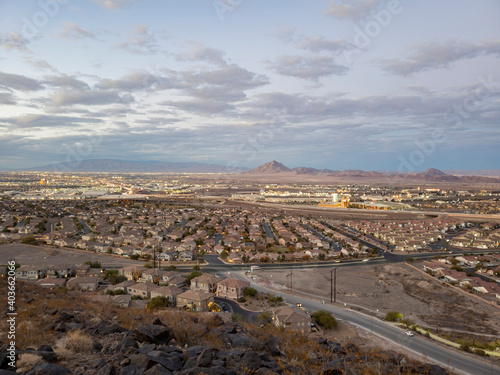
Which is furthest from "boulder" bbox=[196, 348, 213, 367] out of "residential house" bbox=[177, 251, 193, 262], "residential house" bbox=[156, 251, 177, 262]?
"residential house" bbox=[156, 251, 177, 262]

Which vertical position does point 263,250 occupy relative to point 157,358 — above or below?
below

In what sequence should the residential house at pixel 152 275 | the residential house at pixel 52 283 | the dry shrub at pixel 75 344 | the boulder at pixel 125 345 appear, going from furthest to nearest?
the residential house at pixel 152 275 → the residential house at pixel 52 283 → the dry shrub at pixel 75 344 → the boulder at pixel 125 345

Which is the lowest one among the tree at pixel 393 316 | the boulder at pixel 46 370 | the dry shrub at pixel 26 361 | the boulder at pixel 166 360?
the tree at pixel 393 316

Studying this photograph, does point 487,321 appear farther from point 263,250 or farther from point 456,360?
point 263,250

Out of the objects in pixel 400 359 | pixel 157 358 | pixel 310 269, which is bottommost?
pixel 310 269

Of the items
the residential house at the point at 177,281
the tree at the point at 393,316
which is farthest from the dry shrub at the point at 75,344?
the residential house at the point at 177,281

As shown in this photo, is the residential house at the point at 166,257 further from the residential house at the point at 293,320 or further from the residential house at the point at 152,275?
the residential house at the point at 293,320

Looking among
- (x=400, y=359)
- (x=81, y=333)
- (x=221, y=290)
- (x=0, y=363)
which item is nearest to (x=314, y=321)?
(x=221, y=290)
